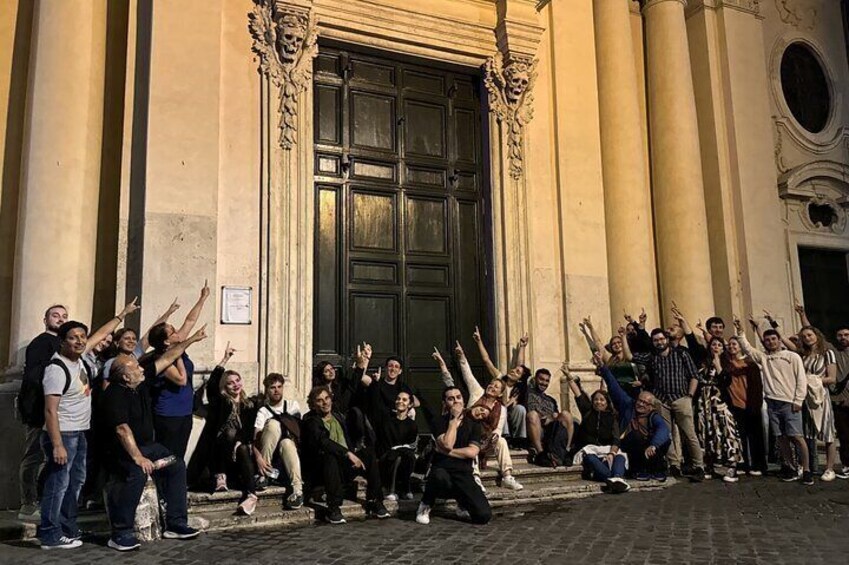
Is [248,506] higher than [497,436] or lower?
lower

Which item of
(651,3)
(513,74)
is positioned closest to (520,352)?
(513,74)

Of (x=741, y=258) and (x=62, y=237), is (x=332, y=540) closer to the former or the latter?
(x=62, y=237)

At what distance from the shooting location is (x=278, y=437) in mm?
7098

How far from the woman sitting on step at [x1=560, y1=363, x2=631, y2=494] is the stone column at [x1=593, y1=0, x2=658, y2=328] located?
7.96 ft

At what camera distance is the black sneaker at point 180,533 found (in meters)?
5.98

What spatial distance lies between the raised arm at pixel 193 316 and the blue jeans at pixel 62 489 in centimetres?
156

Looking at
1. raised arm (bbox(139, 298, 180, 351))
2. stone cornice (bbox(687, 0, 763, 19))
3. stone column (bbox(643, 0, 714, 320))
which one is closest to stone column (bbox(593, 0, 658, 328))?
stone column (bbox(643, 0, 714, 320))

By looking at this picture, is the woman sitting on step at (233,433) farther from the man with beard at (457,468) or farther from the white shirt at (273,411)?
the man with beard at (457,468)

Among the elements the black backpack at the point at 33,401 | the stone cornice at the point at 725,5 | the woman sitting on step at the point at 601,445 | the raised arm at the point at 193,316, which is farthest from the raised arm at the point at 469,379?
the stone cornice at the point at 725,5

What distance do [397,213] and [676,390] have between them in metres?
4.06

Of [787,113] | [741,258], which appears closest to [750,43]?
[787,113]

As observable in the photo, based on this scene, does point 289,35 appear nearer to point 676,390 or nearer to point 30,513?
point 30,513

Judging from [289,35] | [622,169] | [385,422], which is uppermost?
[289,35]

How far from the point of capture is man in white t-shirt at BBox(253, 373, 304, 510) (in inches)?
271
